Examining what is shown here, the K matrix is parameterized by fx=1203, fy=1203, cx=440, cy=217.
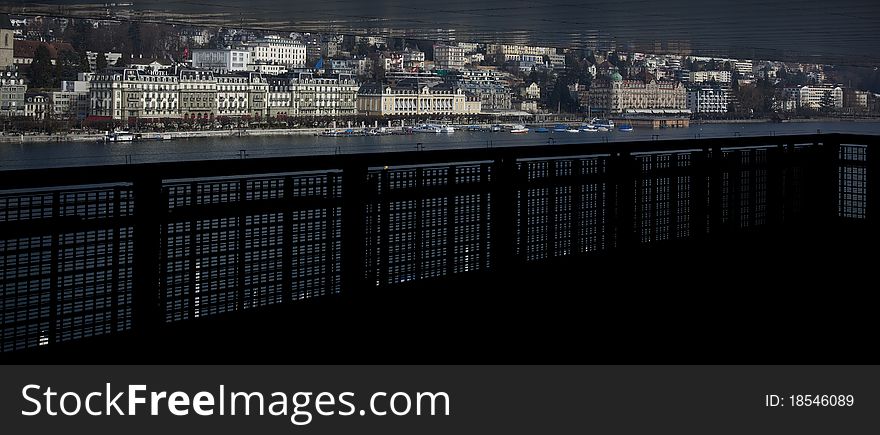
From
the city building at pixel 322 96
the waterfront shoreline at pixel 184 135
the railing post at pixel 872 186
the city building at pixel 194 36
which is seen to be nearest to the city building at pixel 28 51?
the waterfront shoreline at pixel 184 135

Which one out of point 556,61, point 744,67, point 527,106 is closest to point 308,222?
point 527,106

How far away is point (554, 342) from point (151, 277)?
153 cm

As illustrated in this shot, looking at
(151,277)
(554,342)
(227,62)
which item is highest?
(227,62)

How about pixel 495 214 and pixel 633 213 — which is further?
pixel 633 213

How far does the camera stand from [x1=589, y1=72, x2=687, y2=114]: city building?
17.4 m

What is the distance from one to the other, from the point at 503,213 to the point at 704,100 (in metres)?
14.6

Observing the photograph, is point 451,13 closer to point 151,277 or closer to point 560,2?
point 560,2

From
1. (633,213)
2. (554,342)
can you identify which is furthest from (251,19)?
(554,342)

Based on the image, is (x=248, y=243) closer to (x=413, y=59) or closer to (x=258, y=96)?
(x=258, y=96)

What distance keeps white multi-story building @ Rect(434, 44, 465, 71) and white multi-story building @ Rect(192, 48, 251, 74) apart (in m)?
3.45

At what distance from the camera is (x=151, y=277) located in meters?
4.13

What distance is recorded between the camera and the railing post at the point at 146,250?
407 cm

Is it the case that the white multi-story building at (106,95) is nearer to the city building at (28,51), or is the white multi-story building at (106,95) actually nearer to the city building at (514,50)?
the city building at (28,51)

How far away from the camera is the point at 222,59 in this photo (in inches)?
506
